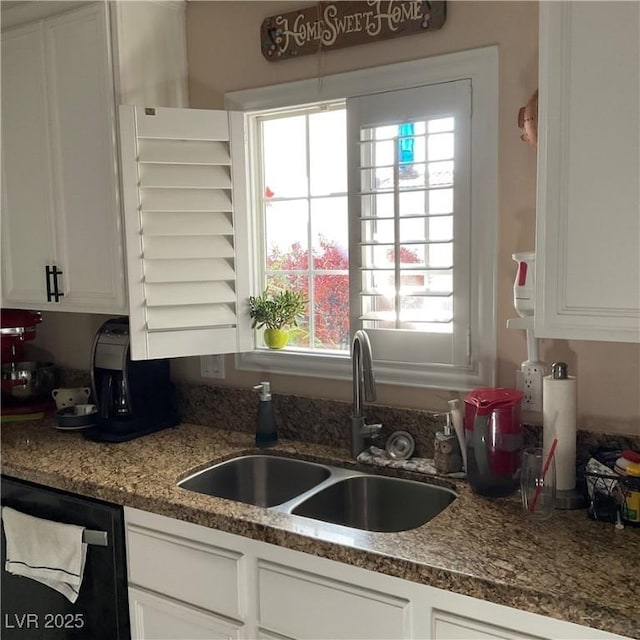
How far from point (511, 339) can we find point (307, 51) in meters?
1.10

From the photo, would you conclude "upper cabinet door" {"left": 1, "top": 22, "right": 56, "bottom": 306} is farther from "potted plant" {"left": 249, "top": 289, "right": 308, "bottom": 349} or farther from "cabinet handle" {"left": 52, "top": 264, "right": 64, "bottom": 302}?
"potted plant" {"left": 249, "top": 289, "right": 308, "bottom": 349}

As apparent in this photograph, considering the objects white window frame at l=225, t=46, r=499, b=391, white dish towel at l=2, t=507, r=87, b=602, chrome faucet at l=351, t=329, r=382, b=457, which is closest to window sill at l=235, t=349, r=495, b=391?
white window frame at l=225, t=46, r=499, b=391

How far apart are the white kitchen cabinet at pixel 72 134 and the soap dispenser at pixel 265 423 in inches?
21.2

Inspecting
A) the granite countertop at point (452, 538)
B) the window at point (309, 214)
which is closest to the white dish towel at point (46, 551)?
the granite countertop at point (452, 538)

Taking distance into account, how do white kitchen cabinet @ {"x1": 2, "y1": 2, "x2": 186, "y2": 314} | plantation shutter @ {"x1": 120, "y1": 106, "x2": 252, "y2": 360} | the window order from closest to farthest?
plantation shutter @ {"x1": 120, "y1": 106, "x2": 252, "y2": 360} < white kitchen cabinet @ {"x1": 2, "y1": 2, "x2": 186, "y2": 314} < the window

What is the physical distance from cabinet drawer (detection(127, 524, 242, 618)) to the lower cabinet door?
2cm

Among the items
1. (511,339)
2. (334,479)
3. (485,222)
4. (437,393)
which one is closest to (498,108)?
(485,222)

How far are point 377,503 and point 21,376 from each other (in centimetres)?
157

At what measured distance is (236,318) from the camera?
2.30m

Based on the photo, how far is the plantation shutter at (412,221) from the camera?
6.52 ft

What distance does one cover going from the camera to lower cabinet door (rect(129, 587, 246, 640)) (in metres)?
1.74

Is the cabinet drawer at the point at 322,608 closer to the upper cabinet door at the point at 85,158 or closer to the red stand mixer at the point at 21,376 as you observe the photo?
the upper cabinet door at the point at 85,158

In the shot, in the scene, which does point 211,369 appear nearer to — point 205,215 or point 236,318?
point 236,318

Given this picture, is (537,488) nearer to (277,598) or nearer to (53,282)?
(277,598)
